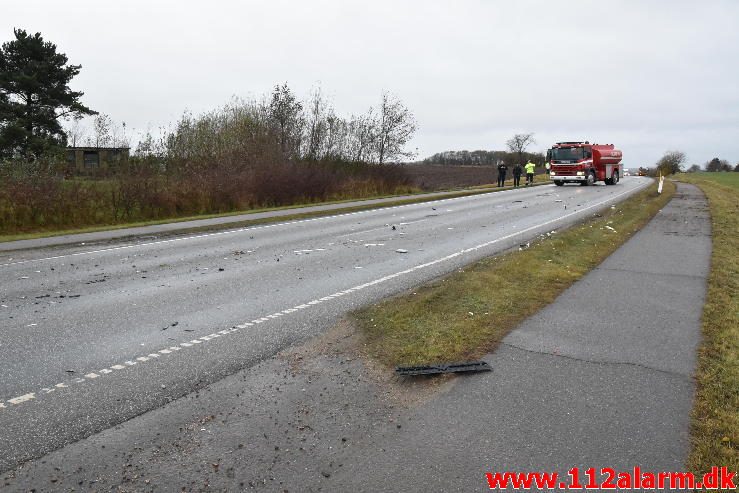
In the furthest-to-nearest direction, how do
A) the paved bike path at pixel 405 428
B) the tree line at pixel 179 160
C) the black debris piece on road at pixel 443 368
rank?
the tree line at pixel 179 160
the black debris piece on road at pixel 443 368
the paved bike path at pixel 405 428

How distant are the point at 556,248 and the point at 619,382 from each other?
7495 mm

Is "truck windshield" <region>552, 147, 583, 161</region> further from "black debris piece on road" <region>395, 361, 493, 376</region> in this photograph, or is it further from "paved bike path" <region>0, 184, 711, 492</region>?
"black debris piece on road" <region>395, 361, 493, 376</region>

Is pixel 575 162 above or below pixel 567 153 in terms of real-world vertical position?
below

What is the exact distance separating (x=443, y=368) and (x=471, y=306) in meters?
2.23

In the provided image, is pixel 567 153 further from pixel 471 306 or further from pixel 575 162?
pixel 471 306

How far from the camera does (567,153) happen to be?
39250 mm

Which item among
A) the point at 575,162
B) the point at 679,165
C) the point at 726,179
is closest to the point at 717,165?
the point at 679,165

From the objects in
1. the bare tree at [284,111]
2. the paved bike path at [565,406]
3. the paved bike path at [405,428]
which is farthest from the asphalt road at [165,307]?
the bare tree at [284,111]

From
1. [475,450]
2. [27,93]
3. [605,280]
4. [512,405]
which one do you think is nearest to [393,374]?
[512,405]

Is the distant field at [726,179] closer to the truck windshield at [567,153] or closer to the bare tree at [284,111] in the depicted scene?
the truck windshield at [567,153]

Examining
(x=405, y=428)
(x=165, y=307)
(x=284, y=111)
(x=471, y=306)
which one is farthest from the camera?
(x=284, y=111)

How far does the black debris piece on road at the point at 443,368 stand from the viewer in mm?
4965

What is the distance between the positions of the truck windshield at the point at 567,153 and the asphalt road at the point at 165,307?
1027 inches

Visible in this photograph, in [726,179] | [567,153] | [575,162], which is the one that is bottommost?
[726,179]
